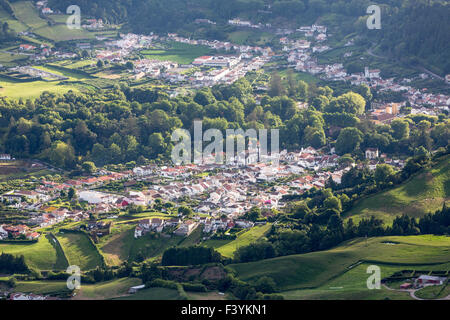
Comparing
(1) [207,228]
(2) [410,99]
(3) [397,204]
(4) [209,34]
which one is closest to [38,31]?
(4) [209,34]

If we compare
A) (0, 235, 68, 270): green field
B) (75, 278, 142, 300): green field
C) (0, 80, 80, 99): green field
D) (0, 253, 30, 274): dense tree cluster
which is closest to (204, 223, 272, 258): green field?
(75, 278, 142, 300): green field

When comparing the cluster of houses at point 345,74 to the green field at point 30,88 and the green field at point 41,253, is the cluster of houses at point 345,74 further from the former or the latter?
the green field at point 41,253

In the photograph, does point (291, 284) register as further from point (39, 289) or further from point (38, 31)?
point (38, 31)

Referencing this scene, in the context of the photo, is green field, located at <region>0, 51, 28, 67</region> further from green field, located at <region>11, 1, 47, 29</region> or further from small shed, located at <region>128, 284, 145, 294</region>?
small shed, located at <region>128, 284, 145, 294</region>

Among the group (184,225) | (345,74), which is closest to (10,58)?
(345,74)

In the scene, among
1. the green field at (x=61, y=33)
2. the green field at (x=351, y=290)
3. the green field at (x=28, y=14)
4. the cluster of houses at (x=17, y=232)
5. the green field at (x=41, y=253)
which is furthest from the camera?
the green field at (x=28, y=14)

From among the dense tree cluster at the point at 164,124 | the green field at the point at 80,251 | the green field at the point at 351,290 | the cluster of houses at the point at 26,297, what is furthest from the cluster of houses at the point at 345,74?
the cluster of houses at the point at 26,297

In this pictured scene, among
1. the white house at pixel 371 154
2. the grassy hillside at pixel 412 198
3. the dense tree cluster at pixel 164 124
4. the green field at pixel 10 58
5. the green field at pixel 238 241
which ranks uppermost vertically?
the green field at pixel 10 58
